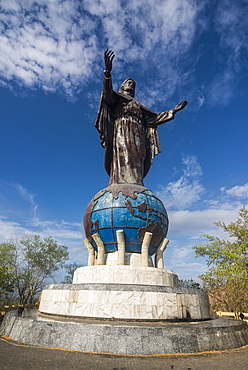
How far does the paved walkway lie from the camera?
5.08 metres

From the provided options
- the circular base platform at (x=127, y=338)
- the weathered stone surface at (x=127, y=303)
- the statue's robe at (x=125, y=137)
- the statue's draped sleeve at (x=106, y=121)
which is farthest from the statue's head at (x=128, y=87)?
the circular base platform at (x=127, y=338)

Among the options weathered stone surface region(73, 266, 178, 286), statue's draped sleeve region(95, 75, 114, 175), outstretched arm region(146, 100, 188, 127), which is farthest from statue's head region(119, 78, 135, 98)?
weathered stone surface region(73, 266, 178, 286)

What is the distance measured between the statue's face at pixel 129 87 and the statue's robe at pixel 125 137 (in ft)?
2.04

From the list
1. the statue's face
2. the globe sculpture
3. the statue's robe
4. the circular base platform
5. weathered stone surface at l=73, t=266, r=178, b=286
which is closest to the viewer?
the circular base platform

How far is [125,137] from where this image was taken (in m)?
14.6

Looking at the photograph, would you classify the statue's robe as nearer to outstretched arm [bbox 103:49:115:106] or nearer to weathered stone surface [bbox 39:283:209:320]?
outstretched arm [bbox 103:49:115:106]

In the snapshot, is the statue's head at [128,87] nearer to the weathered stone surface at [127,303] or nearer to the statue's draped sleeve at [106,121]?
the statue's draped sleeve at [106,121]

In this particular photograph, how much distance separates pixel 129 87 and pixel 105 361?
1492cm

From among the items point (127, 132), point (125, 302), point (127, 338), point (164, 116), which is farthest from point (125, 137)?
point (127, 338)

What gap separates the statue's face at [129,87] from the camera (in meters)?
15.9

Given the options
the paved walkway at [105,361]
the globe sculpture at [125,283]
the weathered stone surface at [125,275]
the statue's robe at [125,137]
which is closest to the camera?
the paved walkway at [105,361]

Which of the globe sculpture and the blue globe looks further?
the blue globe

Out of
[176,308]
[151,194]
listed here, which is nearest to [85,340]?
[176,308]

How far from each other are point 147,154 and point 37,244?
66.3ft
